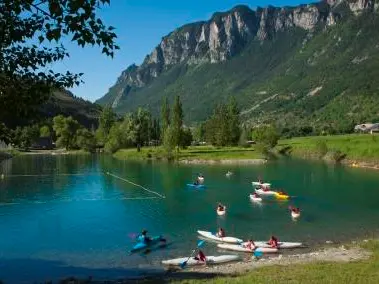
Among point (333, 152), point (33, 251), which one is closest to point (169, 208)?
point (33, 251)

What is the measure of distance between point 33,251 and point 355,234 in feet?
105

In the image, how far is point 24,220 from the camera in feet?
184

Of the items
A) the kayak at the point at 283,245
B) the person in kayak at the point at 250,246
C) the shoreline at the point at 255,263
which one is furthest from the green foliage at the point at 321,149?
the person in kayak at the point at 250,246

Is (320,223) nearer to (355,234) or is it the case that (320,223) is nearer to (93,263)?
(355,234)

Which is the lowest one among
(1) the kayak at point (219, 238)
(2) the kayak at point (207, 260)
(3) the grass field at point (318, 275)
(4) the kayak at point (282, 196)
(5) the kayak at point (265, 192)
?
(2) the kayak at point (207, 260)

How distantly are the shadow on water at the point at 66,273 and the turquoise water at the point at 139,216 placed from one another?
3.3 inches

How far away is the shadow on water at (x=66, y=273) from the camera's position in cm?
3281

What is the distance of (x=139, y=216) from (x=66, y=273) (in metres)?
23.9

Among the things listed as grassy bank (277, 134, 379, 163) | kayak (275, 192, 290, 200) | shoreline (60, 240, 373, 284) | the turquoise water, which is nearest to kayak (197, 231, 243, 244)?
the turquoise water

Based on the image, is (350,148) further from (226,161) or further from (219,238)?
(219,238)

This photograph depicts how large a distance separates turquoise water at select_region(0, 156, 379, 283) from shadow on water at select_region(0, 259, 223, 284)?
83 millimetres

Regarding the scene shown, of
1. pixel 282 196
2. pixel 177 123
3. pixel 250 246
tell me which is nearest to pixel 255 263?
pixel 250 246

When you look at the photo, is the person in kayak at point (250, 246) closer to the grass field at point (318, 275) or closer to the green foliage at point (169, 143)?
the grass field at point (318, 275)

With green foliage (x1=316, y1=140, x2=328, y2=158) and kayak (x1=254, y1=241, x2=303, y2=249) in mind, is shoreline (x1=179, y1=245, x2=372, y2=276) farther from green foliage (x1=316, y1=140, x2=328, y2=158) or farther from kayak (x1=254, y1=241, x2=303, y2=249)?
green foliage (x1=316, y1=140, x2=328, y2=158)
